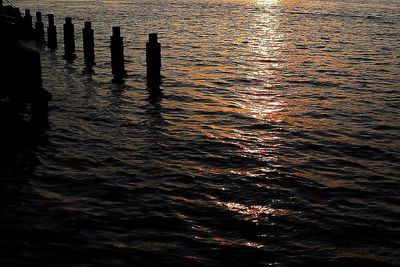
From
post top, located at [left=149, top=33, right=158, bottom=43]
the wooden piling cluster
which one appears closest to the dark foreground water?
the wooden piling cluster

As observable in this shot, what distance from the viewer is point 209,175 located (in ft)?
35.1

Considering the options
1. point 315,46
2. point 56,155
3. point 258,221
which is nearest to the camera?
point 258,221

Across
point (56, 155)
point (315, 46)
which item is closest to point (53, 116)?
point (56, 155)

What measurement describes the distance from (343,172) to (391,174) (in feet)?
3.65

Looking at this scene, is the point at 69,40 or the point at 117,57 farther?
the point at 69,40

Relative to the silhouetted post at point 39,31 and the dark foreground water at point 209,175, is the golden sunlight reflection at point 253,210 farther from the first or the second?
the silhouetted post at point 39,31

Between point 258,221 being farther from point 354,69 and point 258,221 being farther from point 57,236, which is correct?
point 354,69

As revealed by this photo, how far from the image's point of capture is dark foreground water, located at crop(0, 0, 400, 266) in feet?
25.1

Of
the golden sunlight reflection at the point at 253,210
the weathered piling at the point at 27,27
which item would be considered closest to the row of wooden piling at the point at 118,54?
the weathered piling at the point at 27,27

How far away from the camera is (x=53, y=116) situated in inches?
597

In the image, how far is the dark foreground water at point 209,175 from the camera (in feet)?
25.1

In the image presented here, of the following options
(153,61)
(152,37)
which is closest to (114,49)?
(153,61)

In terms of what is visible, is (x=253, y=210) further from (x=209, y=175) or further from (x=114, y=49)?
(x=114, y=49)

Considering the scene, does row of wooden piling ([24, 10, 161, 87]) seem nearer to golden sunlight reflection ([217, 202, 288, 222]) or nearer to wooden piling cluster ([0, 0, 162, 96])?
wooden piling cluster ([0, 0, 162, 96])
